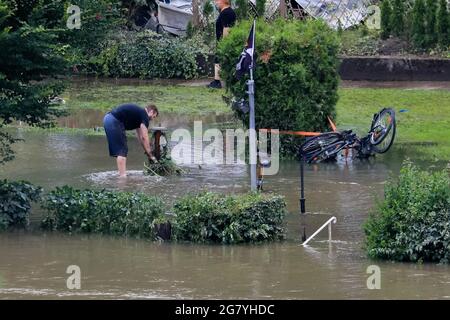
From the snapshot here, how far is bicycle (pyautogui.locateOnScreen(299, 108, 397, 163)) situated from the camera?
54.4ft

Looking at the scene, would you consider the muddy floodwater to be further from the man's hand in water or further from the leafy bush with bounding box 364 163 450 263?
the man's hand in water

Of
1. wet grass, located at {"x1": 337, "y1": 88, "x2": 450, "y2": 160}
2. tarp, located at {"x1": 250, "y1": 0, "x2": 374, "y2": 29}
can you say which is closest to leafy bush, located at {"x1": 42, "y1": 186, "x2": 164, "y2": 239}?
wet grass, located at {"x1": 337, "y1": 88, "x2": 450, "y2": 160}

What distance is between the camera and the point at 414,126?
1945cm

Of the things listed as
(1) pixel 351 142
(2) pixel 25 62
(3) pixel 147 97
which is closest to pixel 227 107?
(3) pixel 147 97

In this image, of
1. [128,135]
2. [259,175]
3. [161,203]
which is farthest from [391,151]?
[161,203]

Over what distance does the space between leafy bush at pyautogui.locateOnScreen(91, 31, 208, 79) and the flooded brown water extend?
8.87 metres

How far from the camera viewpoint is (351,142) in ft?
55.5

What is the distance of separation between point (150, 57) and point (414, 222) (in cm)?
1434

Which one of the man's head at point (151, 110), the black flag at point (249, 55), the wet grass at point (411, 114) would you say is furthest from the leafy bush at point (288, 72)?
→ the black flag at point (249, 55)

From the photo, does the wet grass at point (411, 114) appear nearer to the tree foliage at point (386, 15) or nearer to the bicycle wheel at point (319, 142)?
the bicycle wheel at point (319, 142)

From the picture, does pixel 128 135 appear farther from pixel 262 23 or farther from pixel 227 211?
pixel 227 211

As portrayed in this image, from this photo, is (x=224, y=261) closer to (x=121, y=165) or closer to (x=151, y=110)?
(x=121, y=165)

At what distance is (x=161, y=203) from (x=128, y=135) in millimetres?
6612

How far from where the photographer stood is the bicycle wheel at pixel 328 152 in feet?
55.0
